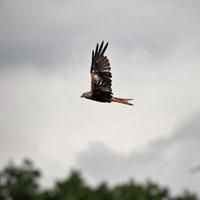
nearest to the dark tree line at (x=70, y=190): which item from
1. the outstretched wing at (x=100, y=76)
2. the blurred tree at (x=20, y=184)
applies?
the blurred tree at (x=20, y=184)

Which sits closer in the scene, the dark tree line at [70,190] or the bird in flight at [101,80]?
the bird in flight at [101,80]

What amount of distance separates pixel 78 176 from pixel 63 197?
4017mm

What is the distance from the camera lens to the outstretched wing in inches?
2479

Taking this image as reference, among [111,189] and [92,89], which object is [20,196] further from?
[92,89]

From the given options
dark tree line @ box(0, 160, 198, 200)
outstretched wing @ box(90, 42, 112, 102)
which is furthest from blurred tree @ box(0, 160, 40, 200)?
outstretched wing @ box(90, 42, 112, 102)

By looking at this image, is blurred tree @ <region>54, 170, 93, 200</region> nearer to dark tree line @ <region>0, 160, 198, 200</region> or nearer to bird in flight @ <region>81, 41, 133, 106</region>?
dark tree line @ <region>0, 160, 198, 200</region>

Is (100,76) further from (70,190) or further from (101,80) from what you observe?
(70,190)

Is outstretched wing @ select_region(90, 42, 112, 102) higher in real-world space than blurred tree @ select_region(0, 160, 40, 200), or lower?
lower

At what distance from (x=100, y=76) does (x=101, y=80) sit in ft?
1.34

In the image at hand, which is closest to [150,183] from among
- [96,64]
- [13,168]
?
[13,168]

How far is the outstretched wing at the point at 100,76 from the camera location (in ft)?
207

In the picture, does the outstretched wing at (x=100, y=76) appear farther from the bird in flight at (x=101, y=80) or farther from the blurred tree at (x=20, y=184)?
the blurred tree at (x=20, y=184)

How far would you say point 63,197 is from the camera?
113m

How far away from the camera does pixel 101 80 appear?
211 ft
